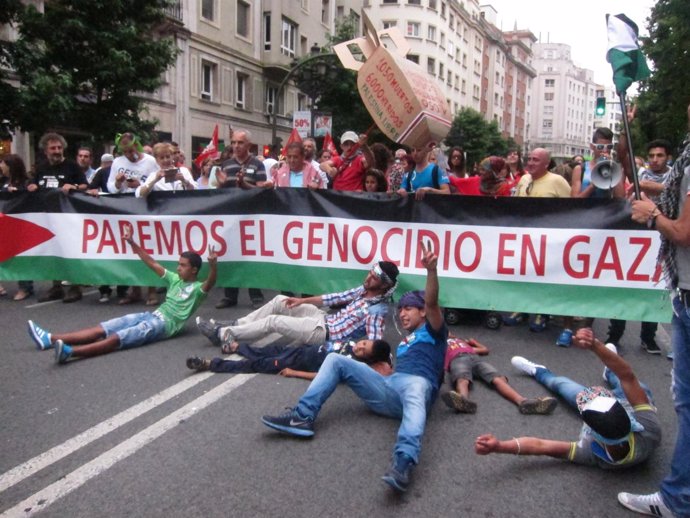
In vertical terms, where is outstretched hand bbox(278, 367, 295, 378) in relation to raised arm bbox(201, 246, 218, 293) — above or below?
below

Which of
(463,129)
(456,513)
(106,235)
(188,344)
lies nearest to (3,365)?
(188,344)

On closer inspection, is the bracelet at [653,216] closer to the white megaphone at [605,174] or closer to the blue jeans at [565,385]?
the blue jeans at [565,385]

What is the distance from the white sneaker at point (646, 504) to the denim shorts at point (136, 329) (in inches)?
165

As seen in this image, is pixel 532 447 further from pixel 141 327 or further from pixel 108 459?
pixel 141 327

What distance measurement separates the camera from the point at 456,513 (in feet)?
9.85

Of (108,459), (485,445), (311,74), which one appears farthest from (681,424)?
(311,74)

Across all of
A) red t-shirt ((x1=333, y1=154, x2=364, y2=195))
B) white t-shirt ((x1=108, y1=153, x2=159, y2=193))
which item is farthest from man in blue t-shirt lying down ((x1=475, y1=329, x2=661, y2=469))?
white t-shirt ((x1=108, y1=153, x2=159, y2=193))

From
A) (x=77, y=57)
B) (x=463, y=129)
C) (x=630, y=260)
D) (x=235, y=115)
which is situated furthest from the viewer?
(x=463, y=129)

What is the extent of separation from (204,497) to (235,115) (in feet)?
90.6

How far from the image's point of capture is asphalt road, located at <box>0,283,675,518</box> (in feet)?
9.99

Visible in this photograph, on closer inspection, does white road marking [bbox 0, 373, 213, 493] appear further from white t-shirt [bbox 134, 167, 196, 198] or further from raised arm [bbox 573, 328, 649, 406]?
white t-shirt [bbox 134, 167, 196, 198]

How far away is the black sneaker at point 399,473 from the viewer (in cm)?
306

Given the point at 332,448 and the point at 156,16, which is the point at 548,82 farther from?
the point at 332,448

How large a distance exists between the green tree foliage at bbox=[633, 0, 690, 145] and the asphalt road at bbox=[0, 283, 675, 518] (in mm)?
17245
